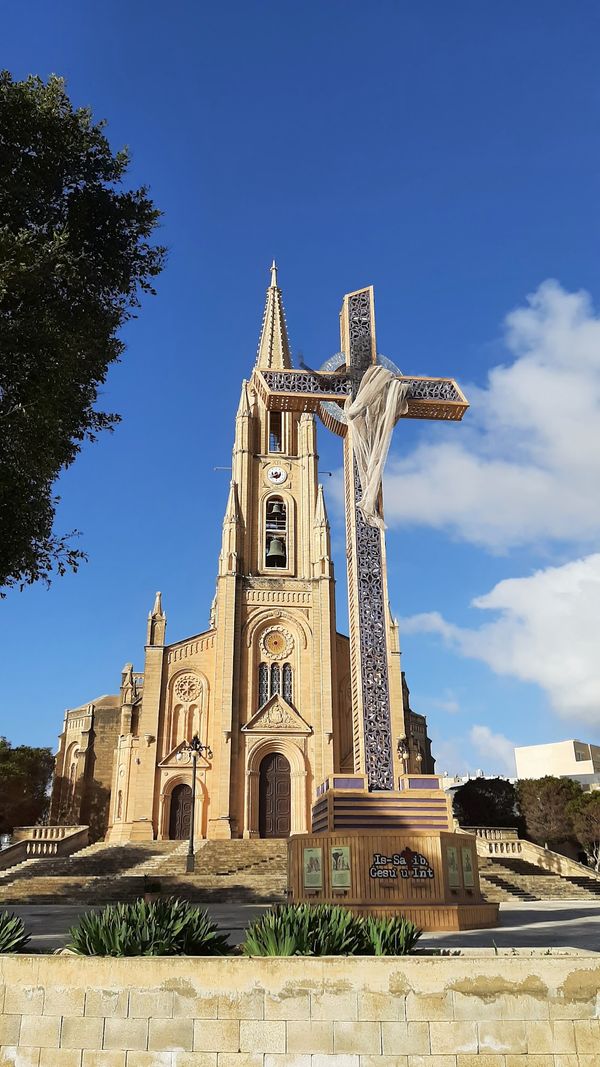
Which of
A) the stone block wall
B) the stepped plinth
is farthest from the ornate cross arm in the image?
the stone block wall

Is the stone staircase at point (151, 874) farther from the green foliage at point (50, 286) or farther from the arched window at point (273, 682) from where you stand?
the green foliage at point (50, 286)

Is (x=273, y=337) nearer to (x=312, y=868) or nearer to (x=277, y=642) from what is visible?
(x=277, y=642)

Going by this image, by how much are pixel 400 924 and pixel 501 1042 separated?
124 cm

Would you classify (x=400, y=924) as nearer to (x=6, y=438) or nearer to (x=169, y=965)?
(x=169, y=965)

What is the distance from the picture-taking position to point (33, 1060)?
609 cm

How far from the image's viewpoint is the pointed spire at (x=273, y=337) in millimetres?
42656

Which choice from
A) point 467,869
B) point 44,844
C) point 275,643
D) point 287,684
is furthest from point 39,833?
point 467,869

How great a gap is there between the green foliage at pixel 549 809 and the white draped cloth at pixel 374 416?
3258cm

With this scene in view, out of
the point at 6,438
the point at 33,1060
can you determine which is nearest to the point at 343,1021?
the point at 33,1060

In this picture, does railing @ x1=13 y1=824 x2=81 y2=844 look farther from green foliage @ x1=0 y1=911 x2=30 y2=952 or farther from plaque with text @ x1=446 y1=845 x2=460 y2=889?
green foliage @ x1=0 y1=911 x2=30 y2=952

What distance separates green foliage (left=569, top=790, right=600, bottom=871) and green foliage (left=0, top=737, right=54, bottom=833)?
28745 millimetres

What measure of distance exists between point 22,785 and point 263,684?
58.2 feet

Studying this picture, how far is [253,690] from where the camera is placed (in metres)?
34.6

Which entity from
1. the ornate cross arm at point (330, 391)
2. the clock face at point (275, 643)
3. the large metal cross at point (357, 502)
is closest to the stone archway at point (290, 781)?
the clock face at point (275, 643)
